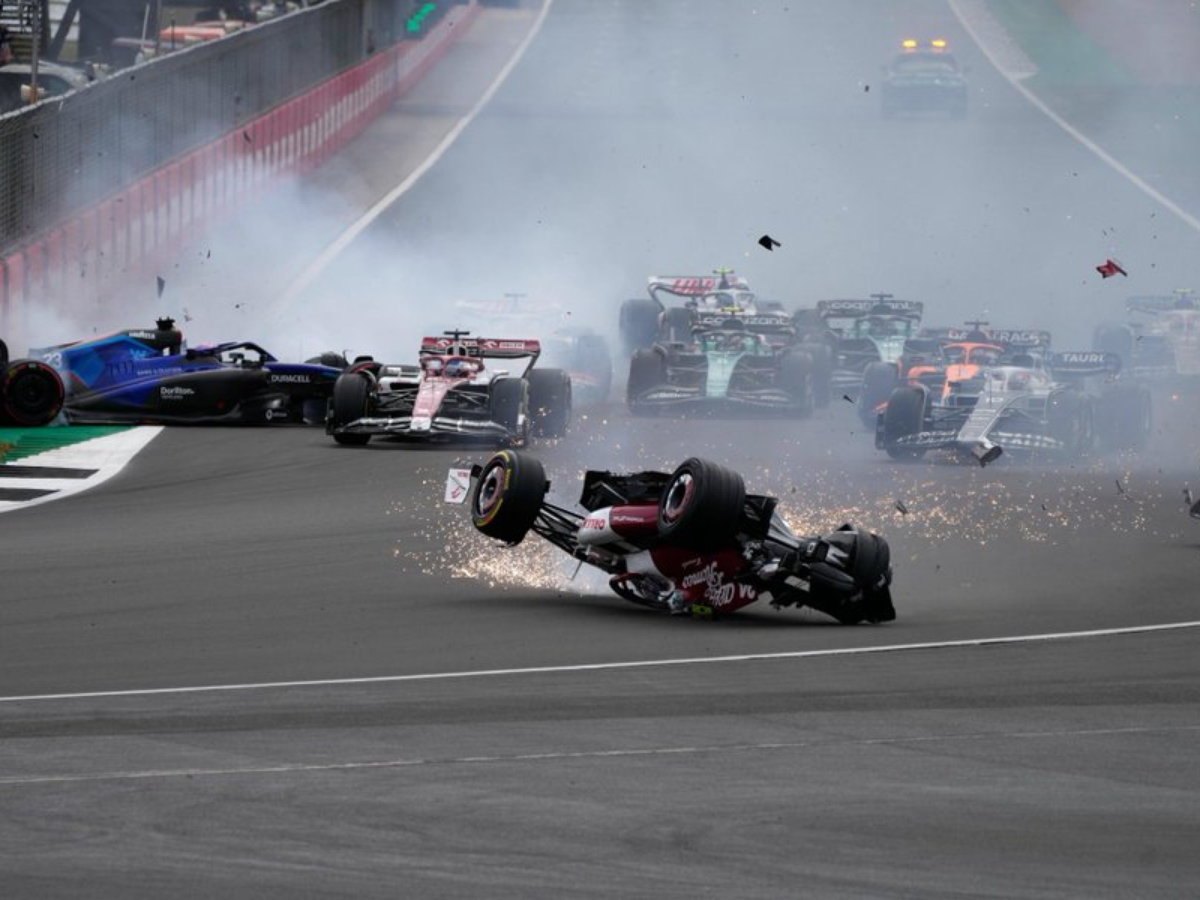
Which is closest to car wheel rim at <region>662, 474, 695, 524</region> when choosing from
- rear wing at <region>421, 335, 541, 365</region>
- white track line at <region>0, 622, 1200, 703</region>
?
white track line at <region>0, 622, 1200, 703</region>

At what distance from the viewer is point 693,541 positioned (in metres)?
13.4

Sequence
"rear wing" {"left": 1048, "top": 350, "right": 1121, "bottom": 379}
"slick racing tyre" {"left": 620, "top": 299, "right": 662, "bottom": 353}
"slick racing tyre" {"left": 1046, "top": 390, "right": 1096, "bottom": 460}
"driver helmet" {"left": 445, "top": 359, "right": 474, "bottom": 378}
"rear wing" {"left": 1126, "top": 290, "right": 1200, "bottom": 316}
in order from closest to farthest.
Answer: "slick racing tyre" {"left": 1046, "top": 390, "right": 1096, "bottom": 460}, "driver helmet" {"left": 445, "top": 359, "right": 474, "bottom": 378}, "rear wing" {"left": 1048, "top": 350, "right": 1121, "bottom": 379}, "rear wing" {"left": 1126, "top": 290, "right": 1200, "bottom": 316}, "slick racing tyre" {"left": 620, "top": 299, "right": 662, "bottom": 353}

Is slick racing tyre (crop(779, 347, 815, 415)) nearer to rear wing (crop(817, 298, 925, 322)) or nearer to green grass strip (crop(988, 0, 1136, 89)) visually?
rear wing (crop(817, 298, 925, 322))

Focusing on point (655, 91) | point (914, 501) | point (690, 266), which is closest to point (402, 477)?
point (914, 501)

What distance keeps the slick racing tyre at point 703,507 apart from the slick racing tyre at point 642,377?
47.9 feet

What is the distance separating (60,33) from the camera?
51.0 metres

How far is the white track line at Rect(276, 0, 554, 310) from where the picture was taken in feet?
126

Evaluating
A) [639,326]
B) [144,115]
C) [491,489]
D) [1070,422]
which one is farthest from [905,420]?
[144,115]

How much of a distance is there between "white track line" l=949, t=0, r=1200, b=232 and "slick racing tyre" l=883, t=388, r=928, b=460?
1099 inches

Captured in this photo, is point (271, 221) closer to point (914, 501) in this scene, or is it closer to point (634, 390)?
point (634, 390)

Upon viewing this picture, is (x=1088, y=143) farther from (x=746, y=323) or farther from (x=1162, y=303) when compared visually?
(x=746, y=323)

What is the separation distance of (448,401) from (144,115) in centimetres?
1231

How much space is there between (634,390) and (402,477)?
7.38m

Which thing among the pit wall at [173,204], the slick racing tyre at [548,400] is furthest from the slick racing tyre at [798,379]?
the pit wall at [173,204]
